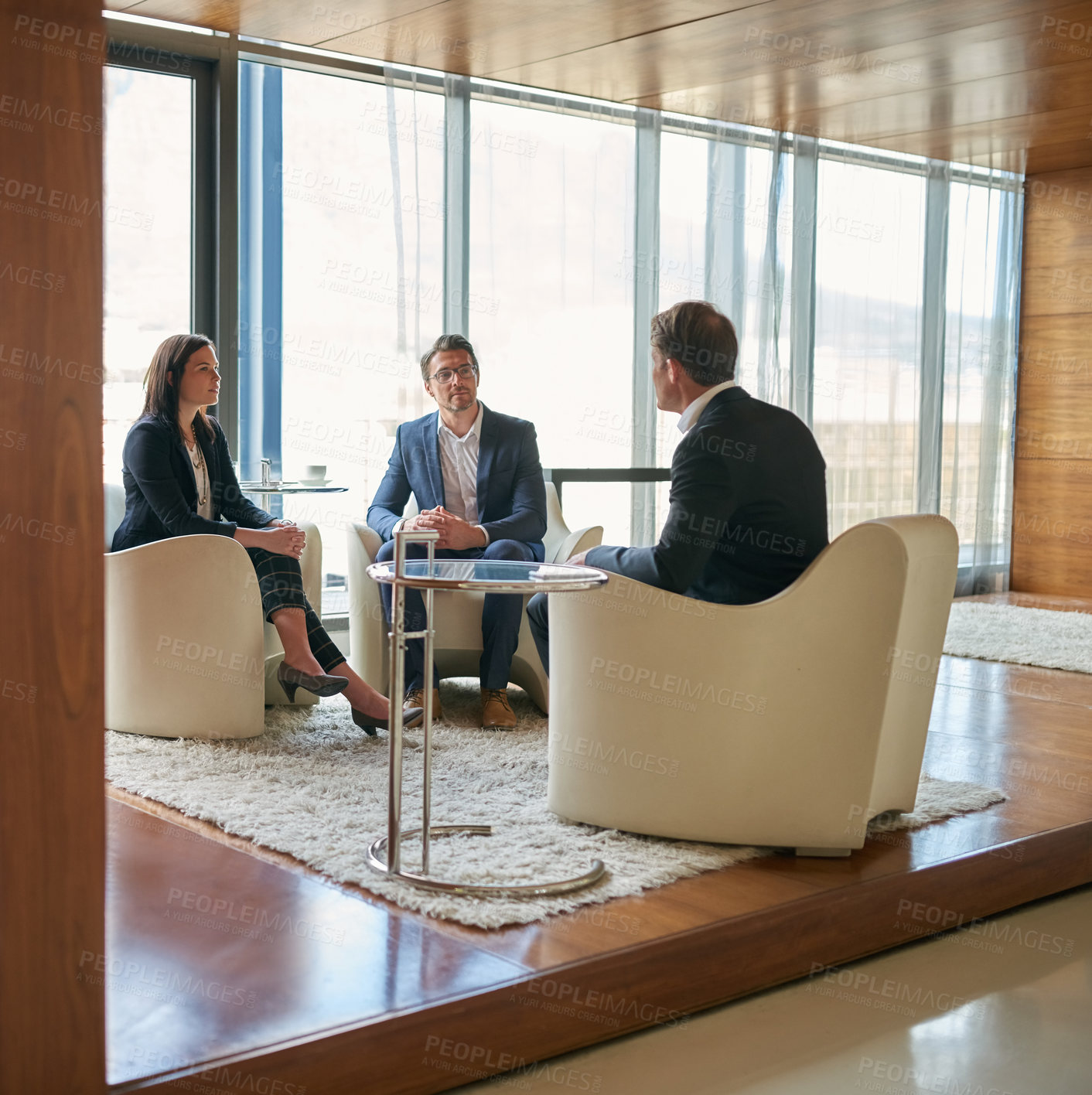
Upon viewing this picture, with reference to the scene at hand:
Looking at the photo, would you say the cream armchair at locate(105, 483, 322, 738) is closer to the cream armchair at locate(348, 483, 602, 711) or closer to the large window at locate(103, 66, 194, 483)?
the cream armchair at locate(348, 483, 602, 711)

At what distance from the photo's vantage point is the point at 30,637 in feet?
5.42

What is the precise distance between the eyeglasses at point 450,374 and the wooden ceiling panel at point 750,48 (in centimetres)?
145

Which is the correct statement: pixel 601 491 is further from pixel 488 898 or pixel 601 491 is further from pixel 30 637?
pixel 30 637

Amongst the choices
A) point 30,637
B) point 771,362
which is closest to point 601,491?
point 771,362

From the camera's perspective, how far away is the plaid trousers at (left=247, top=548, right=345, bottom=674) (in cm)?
399

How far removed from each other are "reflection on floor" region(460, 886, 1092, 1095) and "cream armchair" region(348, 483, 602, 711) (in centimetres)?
184

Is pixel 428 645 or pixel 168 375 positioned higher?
pixel 168 375

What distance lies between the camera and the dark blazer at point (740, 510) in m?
2.84

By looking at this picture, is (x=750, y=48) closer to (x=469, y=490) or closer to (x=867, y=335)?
(x=469, y=490)

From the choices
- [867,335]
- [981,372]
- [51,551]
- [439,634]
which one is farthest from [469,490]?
[981,372]

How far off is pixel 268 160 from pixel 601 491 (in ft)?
7.16

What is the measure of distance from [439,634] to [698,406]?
1532 millimetres

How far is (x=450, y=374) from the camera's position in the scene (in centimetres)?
438

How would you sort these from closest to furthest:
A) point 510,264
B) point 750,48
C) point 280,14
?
point 280,14, point 750,48, point 510,264
